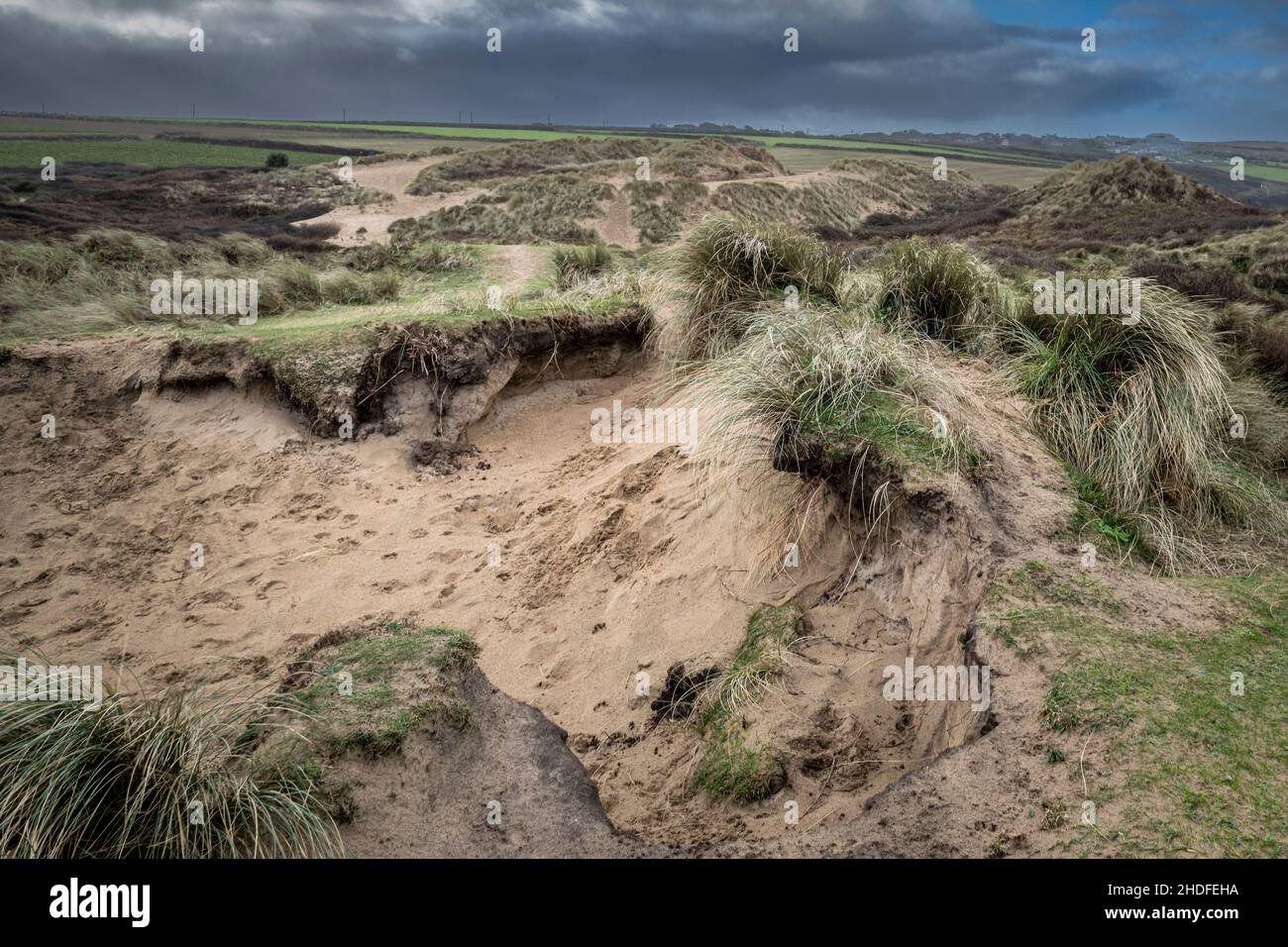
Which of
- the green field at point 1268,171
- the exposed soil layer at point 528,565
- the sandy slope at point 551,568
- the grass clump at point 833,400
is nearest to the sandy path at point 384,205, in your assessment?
the exposed soil layer at point 528,565

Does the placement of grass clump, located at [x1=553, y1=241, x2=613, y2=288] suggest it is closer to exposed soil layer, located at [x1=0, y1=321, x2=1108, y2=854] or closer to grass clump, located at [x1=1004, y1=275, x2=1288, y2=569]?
exposed soil layer, located at [x1=0, y1=321, x2=1108, y2=854]

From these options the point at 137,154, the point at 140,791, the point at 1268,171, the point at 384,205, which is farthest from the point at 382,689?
the point at 137,154

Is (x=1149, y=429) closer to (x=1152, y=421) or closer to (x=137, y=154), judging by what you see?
(x=1152, y=421)

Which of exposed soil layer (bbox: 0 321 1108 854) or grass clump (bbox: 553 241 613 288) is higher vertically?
grass clump (bbox: 553 241 613 288)

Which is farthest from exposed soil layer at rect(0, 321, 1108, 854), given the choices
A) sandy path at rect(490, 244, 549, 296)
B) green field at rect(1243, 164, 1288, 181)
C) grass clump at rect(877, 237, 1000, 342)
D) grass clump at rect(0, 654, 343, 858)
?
green field at rect(1243, 164, 1288, 181)
